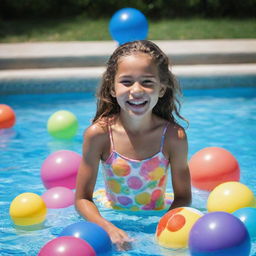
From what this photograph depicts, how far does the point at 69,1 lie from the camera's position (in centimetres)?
1352

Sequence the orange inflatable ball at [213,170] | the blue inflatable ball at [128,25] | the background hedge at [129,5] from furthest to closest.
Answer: the background hedge at [129,5] < the blue inflatable ball at [128,25] < the orange inflatable ball at [213,170]

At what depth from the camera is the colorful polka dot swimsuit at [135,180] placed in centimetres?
396

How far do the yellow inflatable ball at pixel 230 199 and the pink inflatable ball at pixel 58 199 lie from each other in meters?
1.03

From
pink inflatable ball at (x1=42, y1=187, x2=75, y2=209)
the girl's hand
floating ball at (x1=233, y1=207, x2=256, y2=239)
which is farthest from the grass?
the girl's hand

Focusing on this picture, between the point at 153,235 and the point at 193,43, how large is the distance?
20.7 feet

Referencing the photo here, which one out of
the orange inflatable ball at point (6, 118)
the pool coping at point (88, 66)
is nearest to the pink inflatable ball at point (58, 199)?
the orange inflatable ball at point (6, 118)

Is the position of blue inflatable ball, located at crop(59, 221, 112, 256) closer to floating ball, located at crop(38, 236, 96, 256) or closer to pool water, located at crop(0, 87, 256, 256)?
floating ball, located at crop(38, 236, 96, 256)

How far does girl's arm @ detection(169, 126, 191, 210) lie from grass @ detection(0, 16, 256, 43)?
6.87m

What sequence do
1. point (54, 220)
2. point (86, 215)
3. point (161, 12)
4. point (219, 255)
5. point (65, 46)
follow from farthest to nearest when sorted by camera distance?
1. point (161, 12)
2. point (65, 46)
3. point (54, 220)
4. point (86, 215)
5. point (219, 255)

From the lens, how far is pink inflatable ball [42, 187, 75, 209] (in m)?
4.29

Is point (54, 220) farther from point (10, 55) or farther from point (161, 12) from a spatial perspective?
point (161, 12)

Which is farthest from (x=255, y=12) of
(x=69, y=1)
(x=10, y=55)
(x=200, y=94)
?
(x=10, y=55)

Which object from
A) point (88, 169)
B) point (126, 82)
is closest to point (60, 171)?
point (88, 169)

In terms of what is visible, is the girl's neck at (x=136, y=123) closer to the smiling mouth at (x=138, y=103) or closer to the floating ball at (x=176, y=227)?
the smiling mouth at (x=138, y=103)
